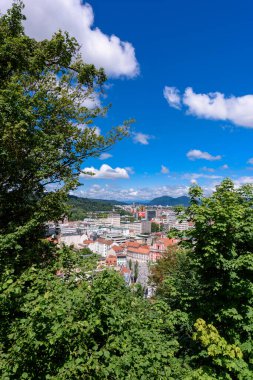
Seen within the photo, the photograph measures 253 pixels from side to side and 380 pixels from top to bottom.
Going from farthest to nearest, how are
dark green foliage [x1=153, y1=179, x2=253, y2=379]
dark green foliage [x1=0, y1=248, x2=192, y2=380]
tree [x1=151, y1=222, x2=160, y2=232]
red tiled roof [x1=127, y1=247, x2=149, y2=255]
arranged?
tree [x1=151, y1=222, x2=160, y2=232]
red tiled roof [x1=127, y1=247, x2=149, y2=255]
dark green foliage [x1=153, y1=179, x2=253, y2=379]
dark green foliage [x1=0, y1=248, x2=192, y2=380]

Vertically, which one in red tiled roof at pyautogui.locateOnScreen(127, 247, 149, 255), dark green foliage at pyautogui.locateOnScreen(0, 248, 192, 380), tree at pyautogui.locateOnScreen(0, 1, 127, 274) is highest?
tree at pyautogui.locateOnScreen(0, 1, 127, 274)

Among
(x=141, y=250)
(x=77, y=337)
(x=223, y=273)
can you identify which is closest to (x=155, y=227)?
(x=141, y=250)

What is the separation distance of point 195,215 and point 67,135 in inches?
186

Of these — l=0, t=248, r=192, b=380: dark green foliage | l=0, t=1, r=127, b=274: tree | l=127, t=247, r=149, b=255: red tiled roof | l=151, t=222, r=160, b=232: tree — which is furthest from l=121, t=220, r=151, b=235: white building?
l=0, t=248, r=192, b=380: dark green foliage

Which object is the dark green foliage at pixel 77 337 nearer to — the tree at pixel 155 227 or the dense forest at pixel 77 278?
the dense forest at pixel 77 278

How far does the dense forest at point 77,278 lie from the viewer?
377cm

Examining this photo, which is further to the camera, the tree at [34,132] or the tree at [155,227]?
the tree at [155,227]

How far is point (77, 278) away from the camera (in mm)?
5281

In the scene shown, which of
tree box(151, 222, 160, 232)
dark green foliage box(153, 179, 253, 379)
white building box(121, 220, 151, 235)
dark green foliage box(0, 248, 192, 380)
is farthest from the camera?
tree box(151, 222, 160, 232)

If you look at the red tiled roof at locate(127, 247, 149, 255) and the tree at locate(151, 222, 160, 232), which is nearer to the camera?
the red tiled roof at locate(127, 247, 149, 255)

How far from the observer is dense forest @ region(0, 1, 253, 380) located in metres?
3.77

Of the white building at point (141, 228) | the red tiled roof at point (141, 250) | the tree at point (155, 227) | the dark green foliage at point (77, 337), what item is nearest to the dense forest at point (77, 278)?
the dark green foliage at point (77, 337)

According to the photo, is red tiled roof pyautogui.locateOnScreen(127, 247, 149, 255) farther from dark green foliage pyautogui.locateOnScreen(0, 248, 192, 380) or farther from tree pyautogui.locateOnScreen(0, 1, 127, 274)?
dark green foliage pyautogui.locateOnScreen(0, 248, 192, 380)

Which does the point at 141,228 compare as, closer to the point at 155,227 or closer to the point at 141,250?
the point at 155,227
